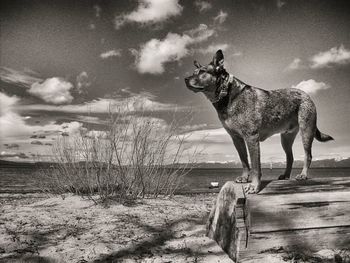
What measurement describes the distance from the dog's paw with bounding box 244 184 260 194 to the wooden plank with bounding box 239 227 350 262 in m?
0.43

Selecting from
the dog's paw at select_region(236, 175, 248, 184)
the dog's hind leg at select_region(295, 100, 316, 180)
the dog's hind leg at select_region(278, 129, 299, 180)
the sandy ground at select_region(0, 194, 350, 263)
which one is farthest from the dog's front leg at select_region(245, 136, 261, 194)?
the dog's hind leg at select_region(278, 129, 299, 180)

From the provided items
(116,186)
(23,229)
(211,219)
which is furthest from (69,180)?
(211,219)

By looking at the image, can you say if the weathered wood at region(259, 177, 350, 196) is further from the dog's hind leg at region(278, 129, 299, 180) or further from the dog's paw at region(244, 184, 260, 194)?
the dog's hind leg at region(278, 129, 299, 180)

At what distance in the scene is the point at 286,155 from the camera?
4.25 metres

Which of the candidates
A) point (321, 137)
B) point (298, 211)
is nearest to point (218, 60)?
point (298, 211)

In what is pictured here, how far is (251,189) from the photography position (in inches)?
127

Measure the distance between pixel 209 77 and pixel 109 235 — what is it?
2.41 m

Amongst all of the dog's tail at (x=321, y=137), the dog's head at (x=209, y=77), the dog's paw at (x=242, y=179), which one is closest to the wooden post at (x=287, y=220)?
the dog's paw at (x=242, y=179)

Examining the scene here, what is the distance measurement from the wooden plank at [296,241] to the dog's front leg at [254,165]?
0.47 m

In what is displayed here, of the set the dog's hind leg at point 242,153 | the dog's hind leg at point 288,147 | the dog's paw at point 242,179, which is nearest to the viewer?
the dog's paw at point 242,179

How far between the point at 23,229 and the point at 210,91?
10.4ft

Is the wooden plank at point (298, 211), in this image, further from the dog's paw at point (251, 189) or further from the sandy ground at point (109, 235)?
the sandy ground at point (109, 235)

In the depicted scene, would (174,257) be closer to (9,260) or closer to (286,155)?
(9,260)

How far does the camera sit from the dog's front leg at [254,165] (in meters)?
3.22
